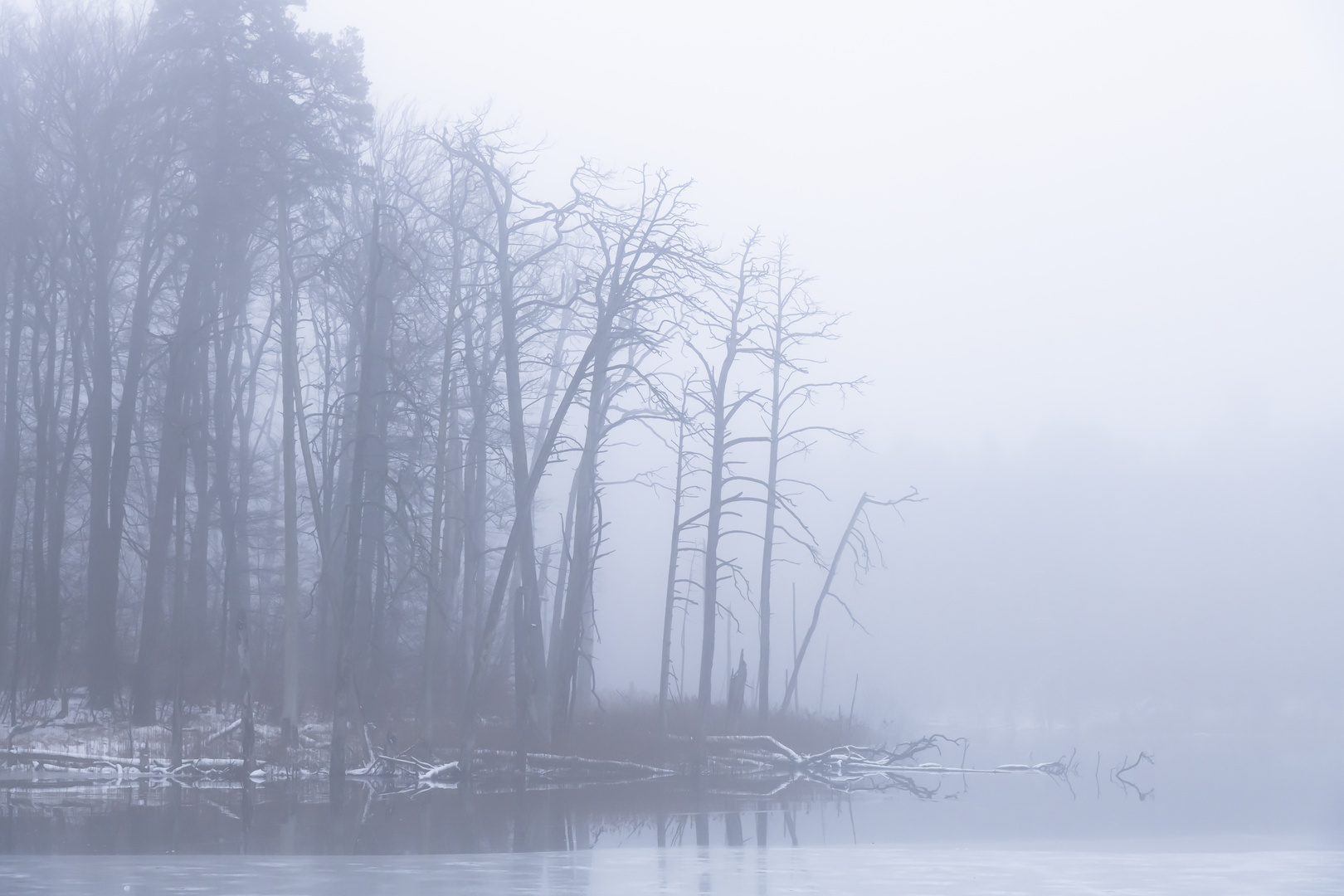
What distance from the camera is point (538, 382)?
105ft

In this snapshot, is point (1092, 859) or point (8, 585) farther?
point (8, 585)

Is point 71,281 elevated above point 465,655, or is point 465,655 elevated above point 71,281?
point 71,281

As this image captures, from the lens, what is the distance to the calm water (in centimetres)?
809

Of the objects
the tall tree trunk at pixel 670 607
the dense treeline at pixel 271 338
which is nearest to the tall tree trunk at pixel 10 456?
the dense treeline at pixel 271 338

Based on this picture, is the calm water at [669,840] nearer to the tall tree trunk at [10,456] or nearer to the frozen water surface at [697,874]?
the frozen water surface at [697,874]

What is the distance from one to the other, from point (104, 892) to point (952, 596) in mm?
75118

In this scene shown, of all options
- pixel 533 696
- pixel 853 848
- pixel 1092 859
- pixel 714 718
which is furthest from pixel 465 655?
pixel 1092 859

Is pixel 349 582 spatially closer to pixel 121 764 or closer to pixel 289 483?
pixel 289 483

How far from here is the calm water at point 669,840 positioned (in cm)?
809

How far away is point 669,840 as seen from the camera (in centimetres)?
1167

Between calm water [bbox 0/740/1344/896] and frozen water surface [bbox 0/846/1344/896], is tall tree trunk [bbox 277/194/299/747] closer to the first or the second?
Answer: calm water [bbox 0/740/1344/896]

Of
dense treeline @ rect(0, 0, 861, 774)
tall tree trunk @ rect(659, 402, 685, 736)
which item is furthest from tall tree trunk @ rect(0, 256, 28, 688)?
tall tree trunk @ rect(659, 402, 685, 736)

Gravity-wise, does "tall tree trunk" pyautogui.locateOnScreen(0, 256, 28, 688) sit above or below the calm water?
above

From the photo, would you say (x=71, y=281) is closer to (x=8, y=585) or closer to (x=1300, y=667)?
(x=8, y=585)
